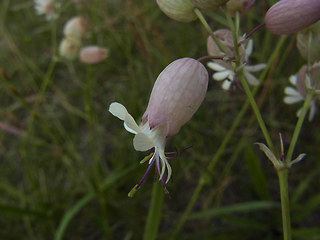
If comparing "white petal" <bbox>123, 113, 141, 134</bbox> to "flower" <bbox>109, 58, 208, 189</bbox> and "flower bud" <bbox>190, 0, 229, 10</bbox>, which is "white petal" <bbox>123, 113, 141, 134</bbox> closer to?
"flower" <bbox>109, 58, 208, 189</bbox>

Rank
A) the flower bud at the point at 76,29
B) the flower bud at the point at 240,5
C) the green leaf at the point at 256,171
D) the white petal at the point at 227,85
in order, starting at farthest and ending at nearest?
the flower bud at the point at 76,29
the green leaf at the point at 256,171
the white petal at the point at 227,85
the flower bud at the point at 240,5

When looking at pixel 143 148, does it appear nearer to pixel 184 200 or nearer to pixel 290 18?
pixel 290 18

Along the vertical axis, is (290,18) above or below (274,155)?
above

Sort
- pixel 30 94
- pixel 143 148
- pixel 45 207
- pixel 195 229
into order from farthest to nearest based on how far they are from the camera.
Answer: pixel 30 94 → pixel 195 229 → pixel 45 207 → pixel 143 148

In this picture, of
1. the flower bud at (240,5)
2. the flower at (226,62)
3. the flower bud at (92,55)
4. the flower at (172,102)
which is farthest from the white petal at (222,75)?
the flower bud at (92,55)

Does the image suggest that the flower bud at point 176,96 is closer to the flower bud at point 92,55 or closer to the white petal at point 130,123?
the white petal at point 130,123

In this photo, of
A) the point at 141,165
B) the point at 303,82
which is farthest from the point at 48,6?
the point at 303,82

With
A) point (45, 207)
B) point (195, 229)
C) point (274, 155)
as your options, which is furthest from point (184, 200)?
point (274, 155)
